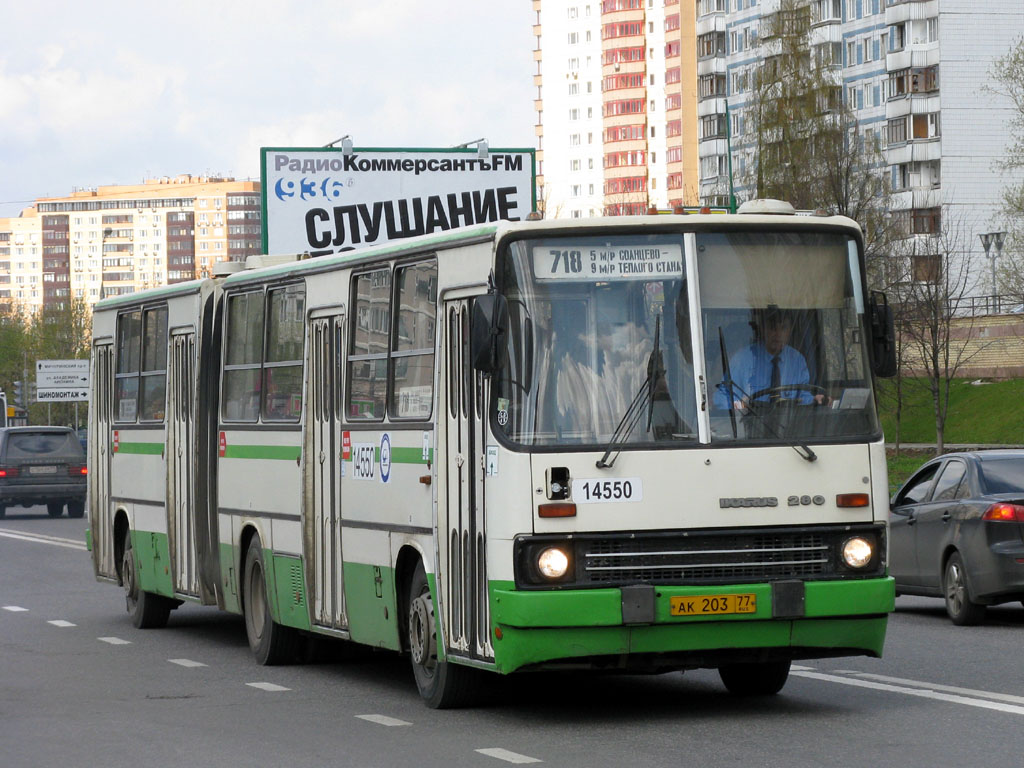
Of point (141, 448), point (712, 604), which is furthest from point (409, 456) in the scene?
point (141, 448)

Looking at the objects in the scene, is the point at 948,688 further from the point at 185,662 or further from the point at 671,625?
the point at 185,662

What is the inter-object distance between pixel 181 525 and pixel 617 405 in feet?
23.7

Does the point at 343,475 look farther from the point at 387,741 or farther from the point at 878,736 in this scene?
the point at 878,736

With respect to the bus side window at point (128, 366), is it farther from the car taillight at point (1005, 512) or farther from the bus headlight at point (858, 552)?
the bus headlight at point (858, 552)

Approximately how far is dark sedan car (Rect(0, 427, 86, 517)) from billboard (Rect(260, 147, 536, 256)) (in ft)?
25.6

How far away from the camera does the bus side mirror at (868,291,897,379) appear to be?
1176 cm

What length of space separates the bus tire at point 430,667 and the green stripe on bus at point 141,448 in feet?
20.0

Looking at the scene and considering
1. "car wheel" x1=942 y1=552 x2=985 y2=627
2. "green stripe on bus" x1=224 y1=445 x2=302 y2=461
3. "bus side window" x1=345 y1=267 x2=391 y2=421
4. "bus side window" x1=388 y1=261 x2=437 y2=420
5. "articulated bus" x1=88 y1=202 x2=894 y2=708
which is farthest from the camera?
"car wheel" x1=942 y1=552 x2=985 y2=627

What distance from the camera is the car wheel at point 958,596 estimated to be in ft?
57.6

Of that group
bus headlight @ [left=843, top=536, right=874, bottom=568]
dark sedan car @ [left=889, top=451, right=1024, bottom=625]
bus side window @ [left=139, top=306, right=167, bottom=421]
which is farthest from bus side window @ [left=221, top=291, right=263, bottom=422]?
dark sedan car @ [left=889, top=451, right=1024, bottom=625]

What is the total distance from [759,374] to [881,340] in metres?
0.83

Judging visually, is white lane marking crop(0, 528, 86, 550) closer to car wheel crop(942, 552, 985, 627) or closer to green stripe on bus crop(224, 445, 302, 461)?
green stripe on bus crop(224, 445, 302, 461)

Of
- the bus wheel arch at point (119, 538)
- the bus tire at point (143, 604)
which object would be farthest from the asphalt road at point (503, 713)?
the bus wheel arch at point (119, 538)

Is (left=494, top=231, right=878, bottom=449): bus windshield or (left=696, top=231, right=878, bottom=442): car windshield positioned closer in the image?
(left=494, top=231, right=878, bottom=449): bus windshield
